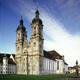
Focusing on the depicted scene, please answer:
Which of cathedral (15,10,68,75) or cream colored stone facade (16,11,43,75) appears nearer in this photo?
cream colored stone facade (16,11,43,75)

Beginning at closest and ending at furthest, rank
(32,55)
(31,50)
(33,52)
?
(33,52)
(32,55)
(31,50)

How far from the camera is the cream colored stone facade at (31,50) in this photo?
42.5 m

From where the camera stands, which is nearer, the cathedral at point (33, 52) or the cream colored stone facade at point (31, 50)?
the cream colored stone facade at point (31, 50)

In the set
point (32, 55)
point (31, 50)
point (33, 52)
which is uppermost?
point (31, 50)

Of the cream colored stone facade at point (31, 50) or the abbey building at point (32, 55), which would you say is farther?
the abbey building at point (32, 55)

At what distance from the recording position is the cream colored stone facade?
1673 inches

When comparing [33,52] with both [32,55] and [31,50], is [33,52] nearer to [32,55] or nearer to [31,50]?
[32,55]

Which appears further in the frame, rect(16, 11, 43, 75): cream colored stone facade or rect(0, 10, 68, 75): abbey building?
rect(0, 10, 68, 75): abbey building

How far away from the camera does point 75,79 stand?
2508 cm

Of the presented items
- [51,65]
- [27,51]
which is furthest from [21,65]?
[51,65]

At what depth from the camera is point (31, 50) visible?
44.5 m

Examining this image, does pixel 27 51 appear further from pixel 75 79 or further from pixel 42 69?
pixel 75 79

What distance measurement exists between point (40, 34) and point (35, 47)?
4.53 m

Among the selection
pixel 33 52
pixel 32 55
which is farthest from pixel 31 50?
pixel 32 55
